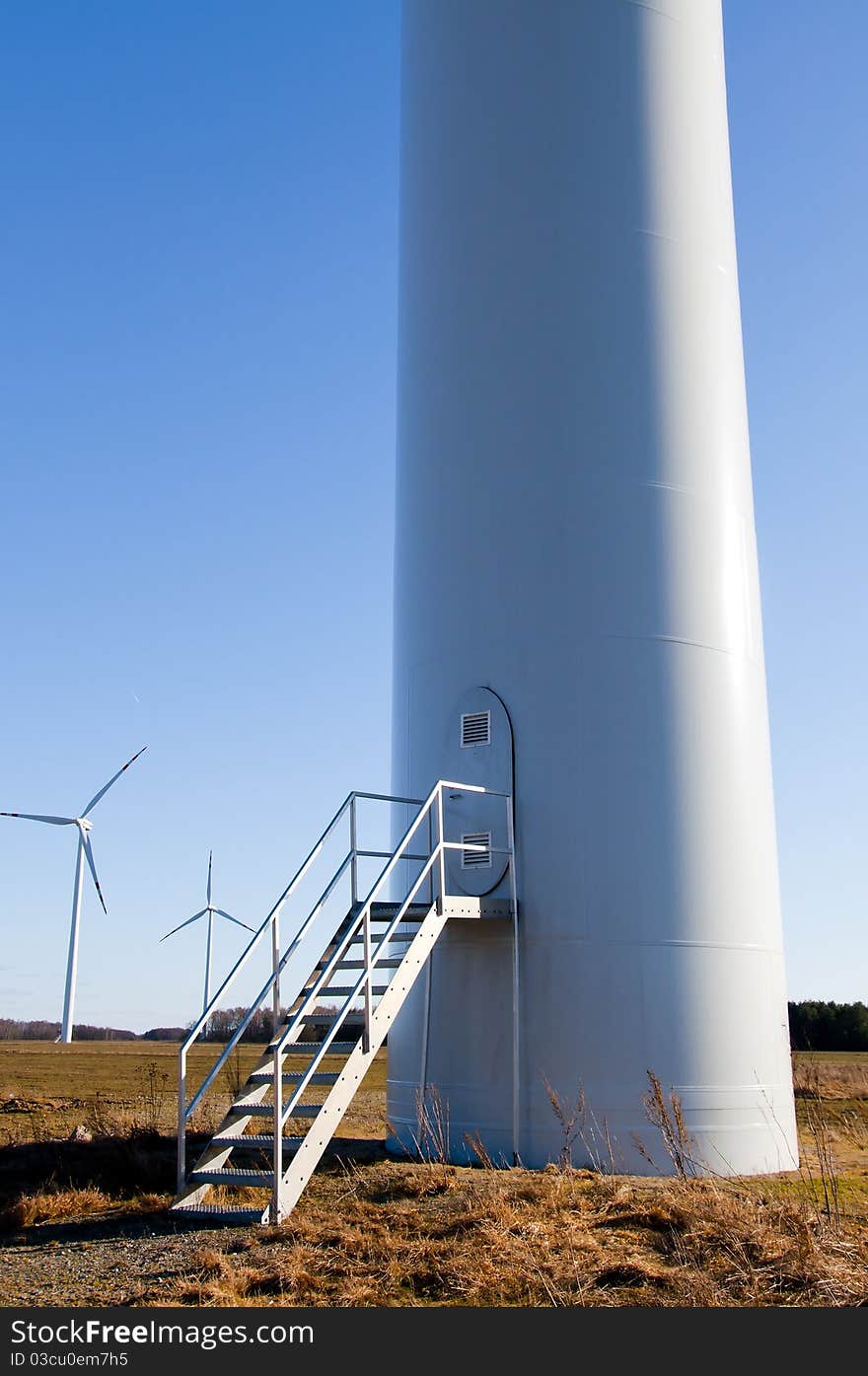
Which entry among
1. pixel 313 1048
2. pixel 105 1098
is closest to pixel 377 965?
pixel 313 1048

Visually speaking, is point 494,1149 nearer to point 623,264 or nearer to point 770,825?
point 770,825

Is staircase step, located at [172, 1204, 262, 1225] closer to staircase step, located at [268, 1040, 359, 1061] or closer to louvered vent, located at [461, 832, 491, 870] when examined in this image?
staircase step, located at [268, 1040, 359, 1061]

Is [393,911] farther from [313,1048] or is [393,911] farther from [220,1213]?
[220,1213]

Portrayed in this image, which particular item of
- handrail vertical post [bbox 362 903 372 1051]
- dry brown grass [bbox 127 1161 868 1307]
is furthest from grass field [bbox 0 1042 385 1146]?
dry brown grass [bbox 127 1161 868 1307]

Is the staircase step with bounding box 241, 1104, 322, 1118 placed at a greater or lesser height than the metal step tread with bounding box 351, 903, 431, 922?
lesser

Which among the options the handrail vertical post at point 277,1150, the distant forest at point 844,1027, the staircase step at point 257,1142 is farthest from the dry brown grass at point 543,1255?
the distant forest at point 844,1027

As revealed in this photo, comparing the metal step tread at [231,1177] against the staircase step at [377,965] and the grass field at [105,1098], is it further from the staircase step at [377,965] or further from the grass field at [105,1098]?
the grass field at [105,1098]

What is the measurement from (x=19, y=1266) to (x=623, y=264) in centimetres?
1367

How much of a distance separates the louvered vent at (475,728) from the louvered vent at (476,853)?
3.84ft

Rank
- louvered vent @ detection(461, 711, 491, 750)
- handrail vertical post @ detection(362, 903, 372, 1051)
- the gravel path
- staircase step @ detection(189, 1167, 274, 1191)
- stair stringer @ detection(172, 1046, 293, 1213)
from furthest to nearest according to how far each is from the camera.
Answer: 1. louvered vent @ detection(461, 711, 491, 750)
2. handrail vertical post @ detection(362, 903, 372, 1051)
3. stair stringer @ detection(172, 1046, 293, 1213)
4. staircase step @ detection(189, 1167, 274, 1191)
5. the gravel path

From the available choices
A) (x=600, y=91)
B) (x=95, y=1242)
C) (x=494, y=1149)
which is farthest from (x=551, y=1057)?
(x=600, y=91)

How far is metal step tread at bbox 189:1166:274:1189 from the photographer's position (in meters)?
11.6

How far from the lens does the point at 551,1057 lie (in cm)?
1498

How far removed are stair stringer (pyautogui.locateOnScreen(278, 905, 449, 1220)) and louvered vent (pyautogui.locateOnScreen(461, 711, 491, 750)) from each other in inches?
104
